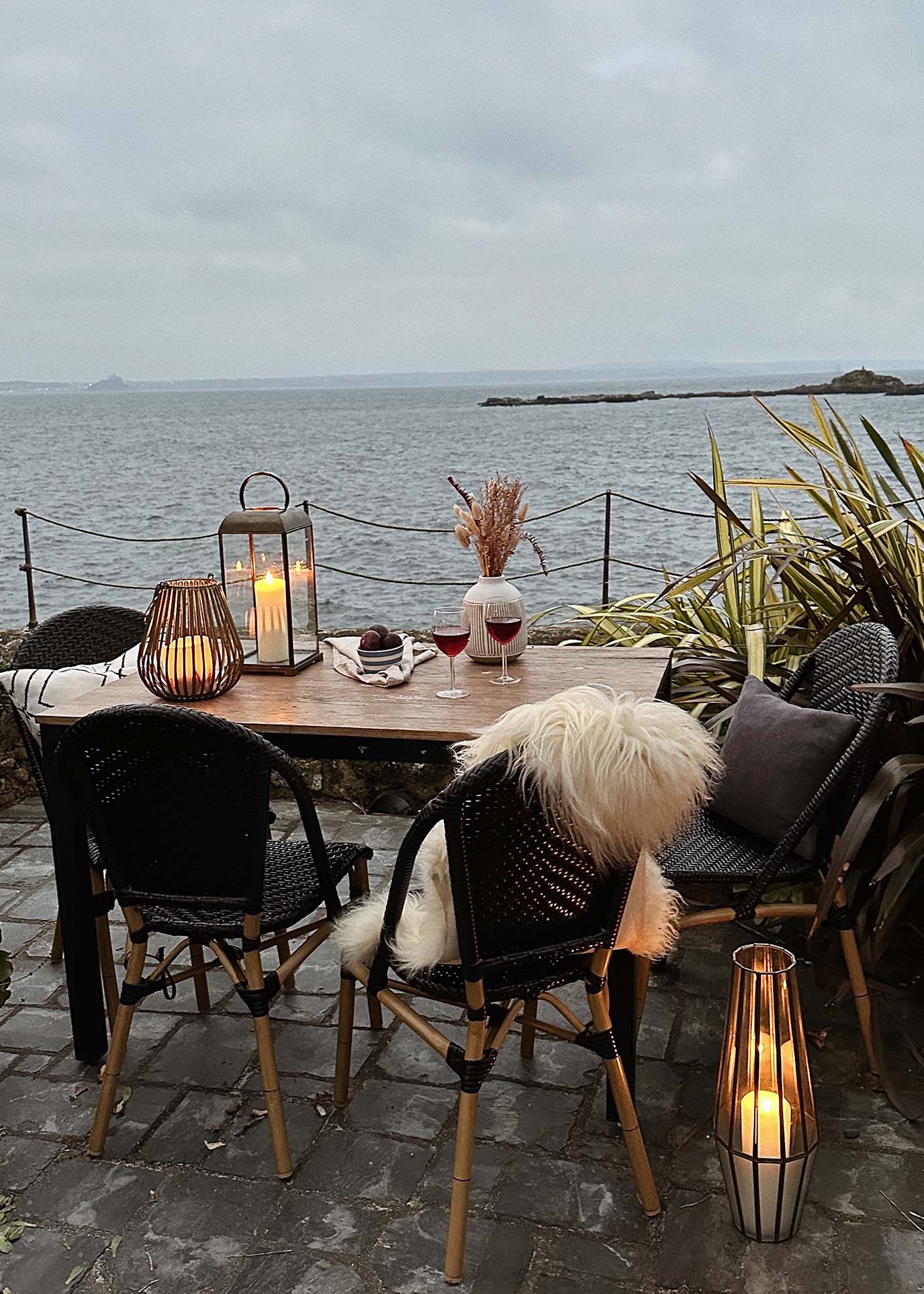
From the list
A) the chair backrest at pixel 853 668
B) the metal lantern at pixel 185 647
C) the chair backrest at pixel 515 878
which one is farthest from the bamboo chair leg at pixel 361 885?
the chair backrest at pixel 853 668

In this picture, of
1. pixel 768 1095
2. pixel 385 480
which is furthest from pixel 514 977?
pixel 385 480

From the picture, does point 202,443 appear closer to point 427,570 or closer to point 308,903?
point 427,570

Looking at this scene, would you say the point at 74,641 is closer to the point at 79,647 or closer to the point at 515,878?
the point at 79,647

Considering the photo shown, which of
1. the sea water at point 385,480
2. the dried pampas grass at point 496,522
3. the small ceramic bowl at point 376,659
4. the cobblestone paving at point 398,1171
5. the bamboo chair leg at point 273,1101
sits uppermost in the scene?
the dried pampas grass at point 496,522

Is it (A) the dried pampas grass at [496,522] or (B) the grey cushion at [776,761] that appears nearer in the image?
(B) the grey cushion at [776,761]

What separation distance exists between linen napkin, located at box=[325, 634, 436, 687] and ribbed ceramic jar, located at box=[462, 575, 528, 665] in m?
0.15

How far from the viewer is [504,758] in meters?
→ 1.67

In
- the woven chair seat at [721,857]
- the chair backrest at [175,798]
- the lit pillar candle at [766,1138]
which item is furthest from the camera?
the woven chair seat at [721,857]

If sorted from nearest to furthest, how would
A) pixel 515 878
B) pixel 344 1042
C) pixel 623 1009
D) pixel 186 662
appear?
pixel 515 878
pixel 623 1009
pixel 344 1042
pixel 186 662

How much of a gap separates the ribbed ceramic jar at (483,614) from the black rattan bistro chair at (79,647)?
94cm

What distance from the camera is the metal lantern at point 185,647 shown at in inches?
97.3

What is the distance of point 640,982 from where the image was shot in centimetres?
231

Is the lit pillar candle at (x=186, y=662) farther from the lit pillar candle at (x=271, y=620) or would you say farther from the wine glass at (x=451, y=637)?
the wine glass at (x=451, y=637)

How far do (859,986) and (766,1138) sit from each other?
65 centimetres
